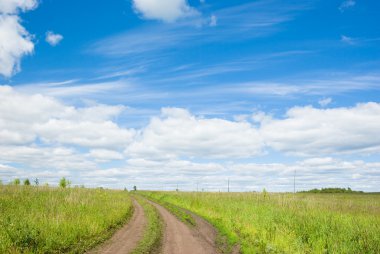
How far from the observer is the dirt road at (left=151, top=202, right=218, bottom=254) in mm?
13453

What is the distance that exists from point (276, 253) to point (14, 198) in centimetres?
1886

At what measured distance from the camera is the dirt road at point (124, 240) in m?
12.8

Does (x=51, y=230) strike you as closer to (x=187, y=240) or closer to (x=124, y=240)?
(x=124, y=240)

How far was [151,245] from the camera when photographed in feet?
45.1

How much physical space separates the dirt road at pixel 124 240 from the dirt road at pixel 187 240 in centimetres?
139

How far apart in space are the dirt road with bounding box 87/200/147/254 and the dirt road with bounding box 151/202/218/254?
4.56ft

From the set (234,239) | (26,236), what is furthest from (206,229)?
(26,236)

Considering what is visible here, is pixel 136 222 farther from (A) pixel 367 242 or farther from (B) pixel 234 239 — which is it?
(A) pixel 367 242

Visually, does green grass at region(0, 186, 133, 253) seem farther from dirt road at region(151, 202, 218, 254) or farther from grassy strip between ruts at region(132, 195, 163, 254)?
dirt road at region(151, 202, 218, 254)

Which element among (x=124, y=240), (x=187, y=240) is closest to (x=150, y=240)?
(x=124, y=240)

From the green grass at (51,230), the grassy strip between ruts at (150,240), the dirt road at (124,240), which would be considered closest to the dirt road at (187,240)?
the grassy strip between ruts at (150,240)

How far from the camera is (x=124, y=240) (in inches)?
589

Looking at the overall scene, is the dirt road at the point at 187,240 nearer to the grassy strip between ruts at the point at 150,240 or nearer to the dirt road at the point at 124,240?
the grassy strip between ruts at the point at 150,240

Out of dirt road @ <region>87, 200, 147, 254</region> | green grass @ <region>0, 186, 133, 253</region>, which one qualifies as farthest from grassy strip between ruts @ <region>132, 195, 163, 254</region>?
green grass @ <region>0, 186, 133, 253</region>
